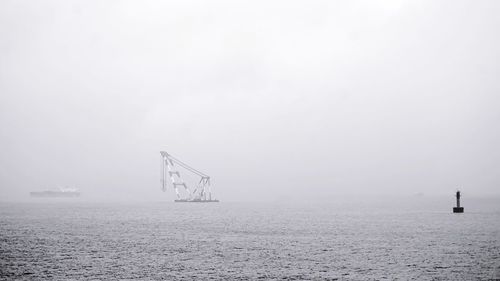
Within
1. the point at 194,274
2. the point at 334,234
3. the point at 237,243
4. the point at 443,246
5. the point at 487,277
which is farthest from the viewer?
the point at 334,234

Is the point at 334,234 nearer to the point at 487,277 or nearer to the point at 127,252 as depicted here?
the point at 127,252

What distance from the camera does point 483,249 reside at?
58.8 metres

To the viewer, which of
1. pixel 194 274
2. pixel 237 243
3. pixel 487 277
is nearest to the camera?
pixel 487 277

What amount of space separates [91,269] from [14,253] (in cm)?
1520

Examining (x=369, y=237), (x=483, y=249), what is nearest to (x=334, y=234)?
(x=369, y=237)

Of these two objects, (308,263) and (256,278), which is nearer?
(256,278)

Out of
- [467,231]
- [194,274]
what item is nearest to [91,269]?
[194,274]

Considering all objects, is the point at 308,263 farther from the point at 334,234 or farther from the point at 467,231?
the point at 467,231

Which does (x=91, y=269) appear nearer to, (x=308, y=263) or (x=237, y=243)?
(x=308, y=263)

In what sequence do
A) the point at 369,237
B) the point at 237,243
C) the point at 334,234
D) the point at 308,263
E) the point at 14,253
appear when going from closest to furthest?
the point at 308,263 < the point at 14,253 < the point at 237,243 < the point at 369,237 < the point at 334,234

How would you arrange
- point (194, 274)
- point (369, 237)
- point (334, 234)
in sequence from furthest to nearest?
point (334, 234), point (369, 237), point (194, 274)

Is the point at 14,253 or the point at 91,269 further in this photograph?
the point at 14,253

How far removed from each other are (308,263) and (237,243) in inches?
781

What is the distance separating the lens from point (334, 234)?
81.1 meters
